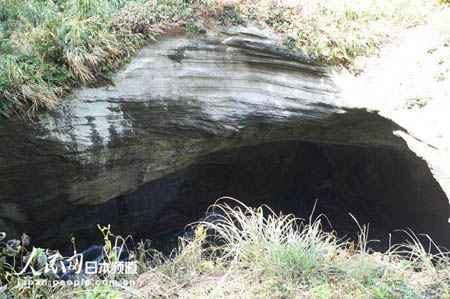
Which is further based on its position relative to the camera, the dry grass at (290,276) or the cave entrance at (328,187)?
the cave entrance at (328,187)

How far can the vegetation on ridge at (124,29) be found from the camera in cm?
498

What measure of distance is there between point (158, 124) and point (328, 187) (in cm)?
545

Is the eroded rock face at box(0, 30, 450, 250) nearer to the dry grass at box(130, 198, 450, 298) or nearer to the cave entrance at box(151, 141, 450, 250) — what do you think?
the cave entrance at box(151, 141, 450, 250)

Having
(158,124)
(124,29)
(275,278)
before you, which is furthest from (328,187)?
(275,278)

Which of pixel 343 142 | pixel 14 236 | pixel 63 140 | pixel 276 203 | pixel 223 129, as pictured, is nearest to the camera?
pixel 63 140

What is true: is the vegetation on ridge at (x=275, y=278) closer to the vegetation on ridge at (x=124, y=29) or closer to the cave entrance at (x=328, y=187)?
the vegetation on ridge at (x=124, y=29)

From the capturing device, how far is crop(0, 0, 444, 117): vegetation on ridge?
4984mm

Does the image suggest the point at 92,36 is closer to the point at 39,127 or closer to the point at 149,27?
the point at 149,27

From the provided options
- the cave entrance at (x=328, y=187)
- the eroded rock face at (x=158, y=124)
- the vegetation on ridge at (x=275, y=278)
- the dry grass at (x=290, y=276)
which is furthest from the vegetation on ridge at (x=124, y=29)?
the dry grass at (x=290, y=276)

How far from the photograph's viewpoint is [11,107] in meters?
4.69

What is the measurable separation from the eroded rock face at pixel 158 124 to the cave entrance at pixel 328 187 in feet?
6.18

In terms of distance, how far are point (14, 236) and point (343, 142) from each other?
229 inches

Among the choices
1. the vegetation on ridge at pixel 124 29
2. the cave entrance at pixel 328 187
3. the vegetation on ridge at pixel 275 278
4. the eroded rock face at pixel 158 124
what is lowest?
the cave entrance at pixel 328 187

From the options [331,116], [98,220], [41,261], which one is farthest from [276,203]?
[41,261]
